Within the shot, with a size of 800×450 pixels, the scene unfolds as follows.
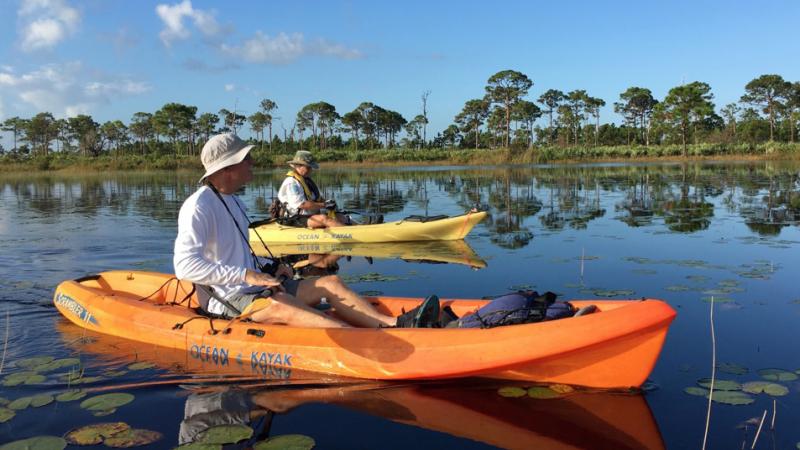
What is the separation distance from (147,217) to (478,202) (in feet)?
27.9

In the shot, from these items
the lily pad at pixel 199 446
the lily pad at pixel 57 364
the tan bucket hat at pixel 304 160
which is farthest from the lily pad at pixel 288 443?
the tan bucket hat at pixel 304 160

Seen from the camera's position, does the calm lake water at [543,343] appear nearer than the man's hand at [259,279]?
Yes

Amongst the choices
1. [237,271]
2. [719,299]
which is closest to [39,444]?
[237,271]

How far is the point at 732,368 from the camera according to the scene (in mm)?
3959

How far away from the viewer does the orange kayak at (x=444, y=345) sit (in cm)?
343

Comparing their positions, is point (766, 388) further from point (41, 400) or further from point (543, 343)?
point (41, 400)

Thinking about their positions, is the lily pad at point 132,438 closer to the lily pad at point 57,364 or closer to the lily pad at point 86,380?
the lily pad at point 86,380

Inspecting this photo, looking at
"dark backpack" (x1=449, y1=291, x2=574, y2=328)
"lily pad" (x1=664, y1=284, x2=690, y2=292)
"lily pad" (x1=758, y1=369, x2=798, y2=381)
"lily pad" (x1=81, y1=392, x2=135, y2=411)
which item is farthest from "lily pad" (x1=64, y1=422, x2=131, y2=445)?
"lily pad" (x1=664, y1=284, x2=690, y2=292)

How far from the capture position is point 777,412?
3.31 metres

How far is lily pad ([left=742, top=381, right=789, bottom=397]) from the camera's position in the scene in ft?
11.6

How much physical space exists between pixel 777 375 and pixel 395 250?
6.07 meters

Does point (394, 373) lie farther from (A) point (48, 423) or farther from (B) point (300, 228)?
(B) point (300, 228)

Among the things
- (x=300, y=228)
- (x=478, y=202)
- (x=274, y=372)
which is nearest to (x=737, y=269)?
(x=274, y=372)

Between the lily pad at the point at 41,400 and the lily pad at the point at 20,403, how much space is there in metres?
0.03
